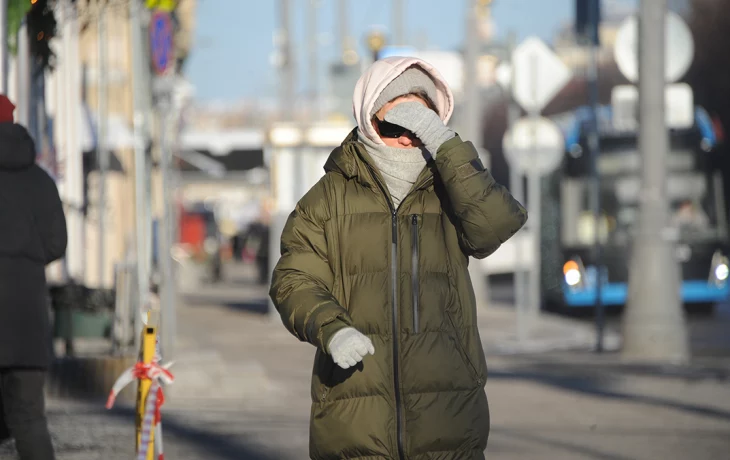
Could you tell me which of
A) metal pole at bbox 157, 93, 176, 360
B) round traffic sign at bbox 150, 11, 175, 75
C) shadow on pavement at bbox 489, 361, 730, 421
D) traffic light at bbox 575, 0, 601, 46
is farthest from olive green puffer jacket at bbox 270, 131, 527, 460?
traffic light at bbox 575, 0, 601, 46

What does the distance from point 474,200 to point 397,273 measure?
299 mm

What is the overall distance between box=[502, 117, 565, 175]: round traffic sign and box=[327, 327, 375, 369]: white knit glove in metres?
13.1

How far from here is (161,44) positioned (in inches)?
566

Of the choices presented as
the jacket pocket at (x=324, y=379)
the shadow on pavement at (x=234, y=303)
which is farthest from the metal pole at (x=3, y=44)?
the shadow on pavement at (x=234, y=303)

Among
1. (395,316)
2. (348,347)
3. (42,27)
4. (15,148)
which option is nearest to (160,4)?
(42,27)

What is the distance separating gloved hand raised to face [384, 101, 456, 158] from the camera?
4328 millimetres

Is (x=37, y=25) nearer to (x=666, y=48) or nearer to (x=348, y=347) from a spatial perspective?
(x=666, y=48)

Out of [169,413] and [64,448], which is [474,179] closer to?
[64,448]

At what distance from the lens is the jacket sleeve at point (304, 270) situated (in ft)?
14.1

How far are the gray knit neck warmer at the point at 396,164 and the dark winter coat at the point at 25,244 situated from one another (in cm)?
230

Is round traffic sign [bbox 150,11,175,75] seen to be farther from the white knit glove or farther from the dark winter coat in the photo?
the white knit glove

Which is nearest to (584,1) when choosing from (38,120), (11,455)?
(38,120)

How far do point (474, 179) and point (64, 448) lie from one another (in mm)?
4918

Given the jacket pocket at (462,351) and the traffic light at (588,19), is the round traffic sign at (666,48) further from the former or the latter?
the jacket pocket at (462,351)
